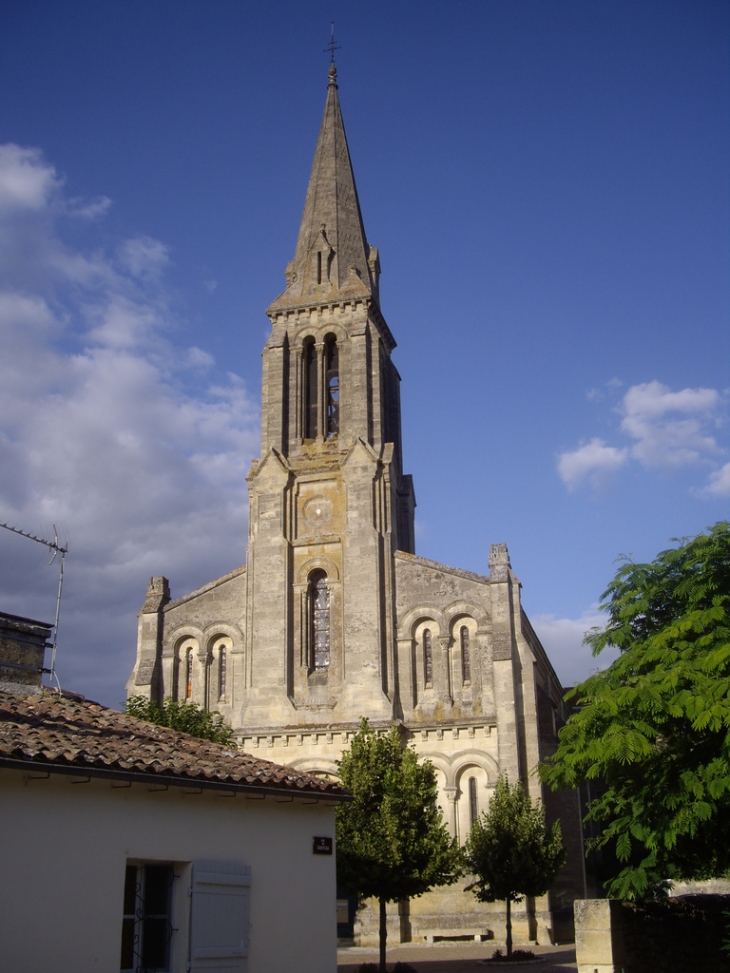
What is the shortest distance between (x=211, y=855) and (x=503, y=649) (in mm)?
20381

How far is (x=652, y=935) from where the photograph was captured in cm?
1725

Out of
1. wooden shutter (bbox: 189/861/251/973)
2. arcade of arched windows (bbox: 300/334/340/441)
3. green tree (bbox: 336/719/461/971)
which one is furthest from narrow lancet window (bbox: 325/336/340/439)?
wooden shutter (bbox: 189/861/251/973)

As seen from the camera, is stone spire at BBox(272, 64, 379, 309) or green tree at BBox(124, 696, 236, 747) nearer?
green tree at BBox(124, 696, 236, 747)

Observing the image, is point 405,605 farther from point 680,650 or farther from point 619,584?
point 680,650

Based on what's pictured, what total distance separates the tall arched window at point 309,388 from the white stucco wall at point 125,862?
79.8ft

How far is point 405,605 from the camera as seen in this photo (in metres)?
35.5

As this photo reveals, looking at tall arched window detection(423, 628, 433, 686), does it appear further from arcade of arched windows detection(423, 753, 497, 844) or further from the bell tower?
arcade of arched windows detection(423, 753, 497, 844)

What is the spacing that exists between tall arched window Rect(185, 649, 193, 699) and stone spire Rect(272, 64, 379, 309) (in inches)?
553

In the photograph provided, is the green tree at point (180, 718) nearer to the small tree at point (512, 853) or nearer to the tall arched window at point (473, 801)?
the small tree at point (512, 853)

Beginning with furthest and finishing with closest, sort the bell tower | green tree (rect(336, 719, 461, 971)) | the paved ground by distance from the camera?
the bell tower < the paved ground < green tree (rect(336, 719, 461, 971))

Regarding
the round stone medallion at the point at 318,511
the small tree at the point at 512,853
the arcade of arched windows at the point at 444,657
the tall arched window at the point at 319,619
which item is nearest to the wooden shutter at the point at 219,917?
the small tree at the point at 512,853

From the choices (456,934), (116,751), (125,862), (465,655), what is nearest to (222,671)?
(465,655)

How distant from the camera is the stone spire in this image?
4122cm

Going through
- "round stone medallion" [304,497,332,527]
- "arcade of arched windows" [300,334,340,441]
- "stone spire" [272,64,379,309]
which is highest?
"stone spire" [272,64,379,309]
